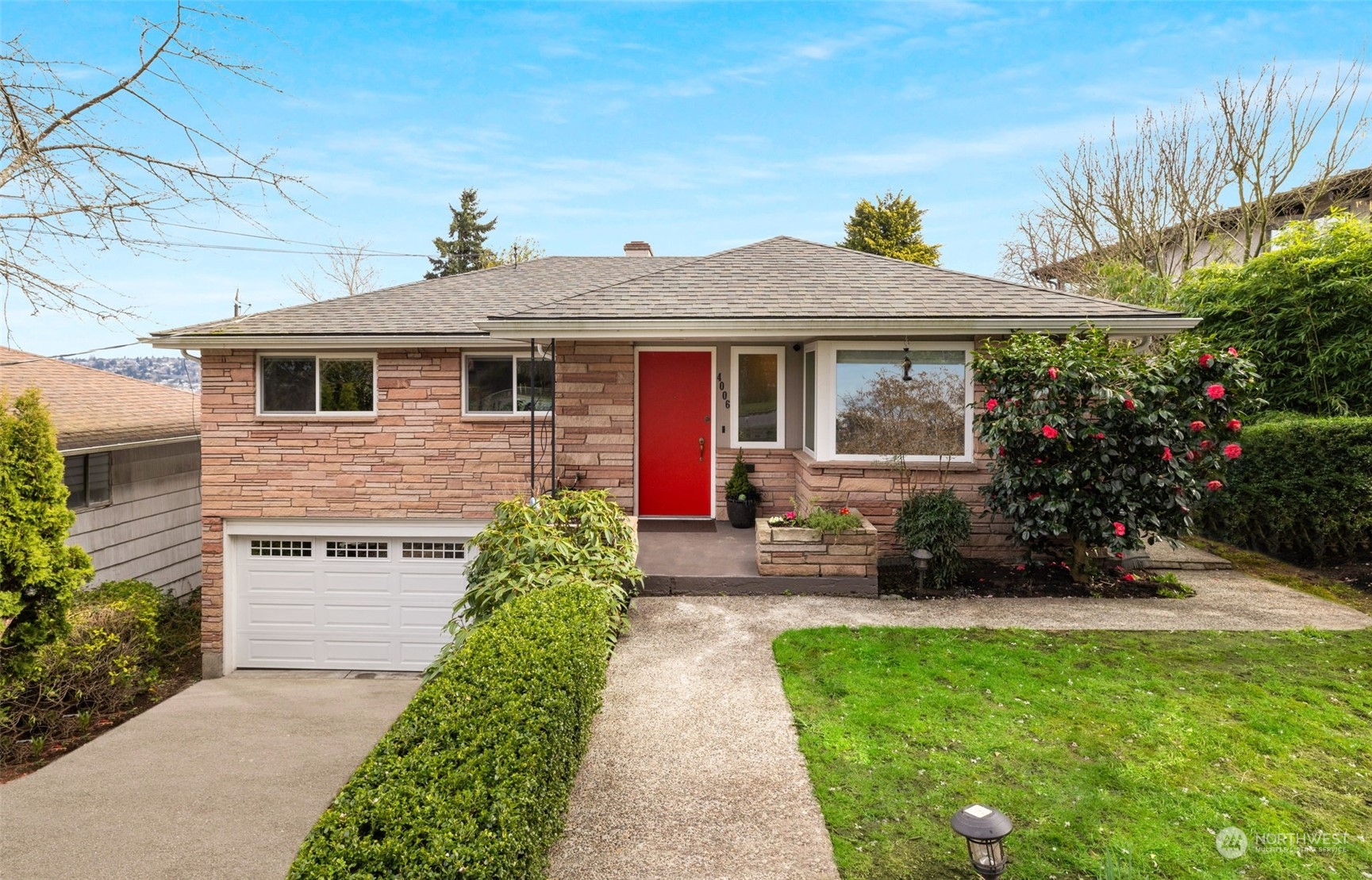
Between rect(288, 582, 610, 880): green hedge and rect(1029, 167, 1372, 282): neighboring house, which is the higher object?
rect(1029, 167, 1372, 282): neighboring house

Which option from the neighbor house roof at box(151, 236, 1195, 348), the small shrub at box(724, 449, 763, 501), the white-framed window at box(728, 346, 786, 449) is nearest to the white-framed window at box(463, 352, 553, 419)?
the neighbor house roof at box(151, 236, 1195, 348)

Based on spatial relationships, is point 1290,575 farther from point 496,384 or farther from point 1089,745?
point 496,384

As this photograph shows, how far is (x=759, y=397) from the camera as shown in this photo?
31.8ft

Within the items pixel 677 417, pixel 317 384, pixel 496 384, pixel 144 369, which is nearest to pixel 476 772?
pixel 677 417

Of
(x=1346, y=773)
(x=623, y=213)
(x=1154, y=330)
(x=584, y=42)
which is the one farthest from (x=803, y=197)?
(x=1346, y=773)

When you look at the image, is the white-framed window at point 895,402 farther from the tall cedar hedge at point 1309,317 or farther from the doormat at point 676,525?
the tall cedar hedge at point 1309,317

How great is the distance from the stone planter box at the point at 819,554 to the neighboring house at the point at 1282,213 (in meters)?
11.3

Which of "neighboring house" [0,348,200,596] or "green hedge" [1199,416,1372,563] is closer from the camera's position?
"green hedge" [1199,416,1372,563]

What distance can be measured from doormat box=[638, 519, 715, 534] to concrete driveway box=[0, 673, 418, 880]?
4057mm

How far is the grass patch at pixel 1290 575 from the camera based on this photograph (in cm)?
725

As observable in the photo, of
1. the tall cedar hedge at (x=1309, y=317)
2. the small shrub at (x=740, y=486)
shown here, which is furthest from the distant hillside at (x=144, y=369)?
the tall cedar hedge at (x=1309, y=317)

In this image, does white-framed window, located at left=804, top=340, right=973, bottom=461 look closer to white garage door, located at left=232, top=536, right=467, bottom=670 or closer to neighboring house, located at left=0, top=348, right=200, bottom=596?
white garage door, located at left=232, top=536, right=467, bottom=670

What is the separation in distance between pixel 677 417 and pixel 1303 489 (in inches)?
301

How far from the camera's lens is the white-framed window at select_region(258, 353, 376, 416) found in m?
9.95
